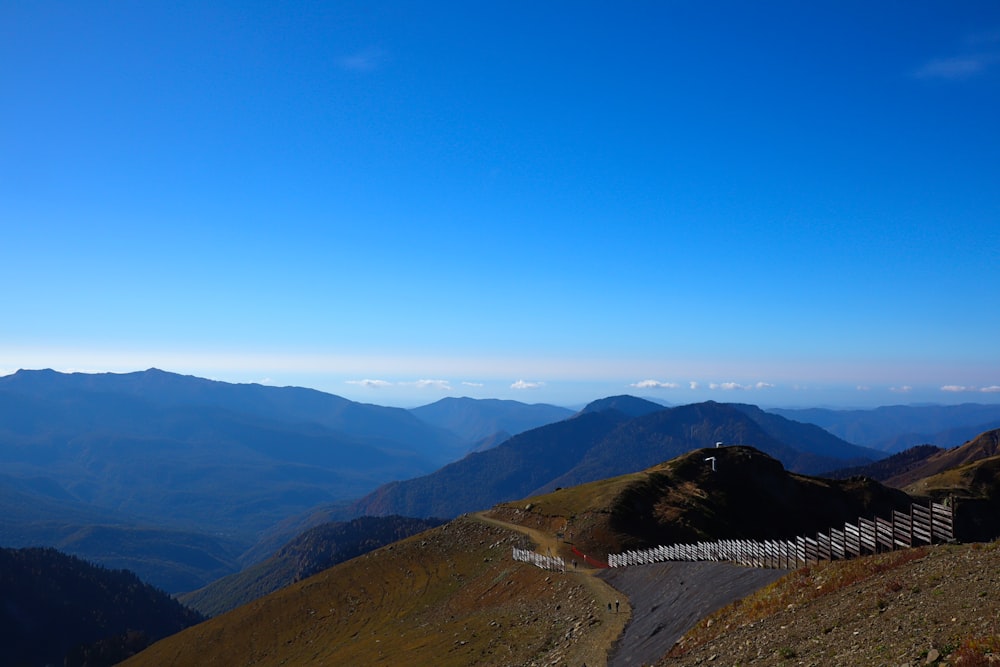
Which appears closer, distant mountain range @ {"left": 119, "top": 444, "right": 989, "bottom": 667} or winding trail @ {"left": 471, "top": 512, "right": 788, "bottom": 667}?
winding trail @ {"left": 471, "top": 512, "right": 788, "bottom": 667}

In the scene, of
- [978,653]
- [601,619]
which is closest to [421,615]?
[601,619]

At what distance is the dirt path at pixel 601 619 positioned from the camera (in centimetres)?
3494

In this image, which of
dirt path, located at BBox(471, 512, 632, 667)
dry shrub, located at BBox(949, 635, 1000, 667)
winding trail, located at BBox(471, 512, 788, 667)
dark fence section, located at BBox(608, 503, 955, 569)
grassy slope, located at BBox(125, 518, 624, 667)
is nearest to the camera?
dry shrub, located at BBox(949, 635, 1000, 667)

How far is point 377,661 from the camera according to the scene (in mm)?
49281

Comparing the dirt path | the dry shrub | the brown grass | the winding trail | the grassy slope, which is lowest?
the grassy slope

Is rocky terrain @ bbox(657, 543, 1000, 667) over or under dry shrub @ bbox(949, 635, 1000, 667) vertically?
under

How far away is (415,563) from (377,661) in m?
34.5

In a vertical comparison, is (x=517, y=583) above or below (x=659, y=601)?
below

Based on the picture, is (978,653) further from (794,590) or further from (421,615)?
(421,615)

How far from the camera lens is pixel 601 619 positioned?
41.7 meters

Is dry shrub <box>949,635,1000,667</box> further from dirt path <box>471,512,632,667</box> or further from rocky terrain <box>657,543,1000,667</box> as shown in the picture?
dirt path <box>471,512,632,667</box>

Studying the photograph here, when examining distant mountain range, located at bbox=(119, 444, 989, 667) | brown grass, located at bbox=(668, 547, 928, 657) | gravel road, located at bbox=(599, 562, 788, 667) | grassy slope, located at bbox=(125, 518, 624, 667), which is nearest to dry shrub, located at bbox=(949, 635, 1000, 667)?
distant mountain range, located at bbox=(119, 444, 989, 667)

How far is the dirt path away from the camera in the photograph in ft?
115

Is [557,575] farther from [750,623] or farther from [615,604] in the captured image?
[750,623]
